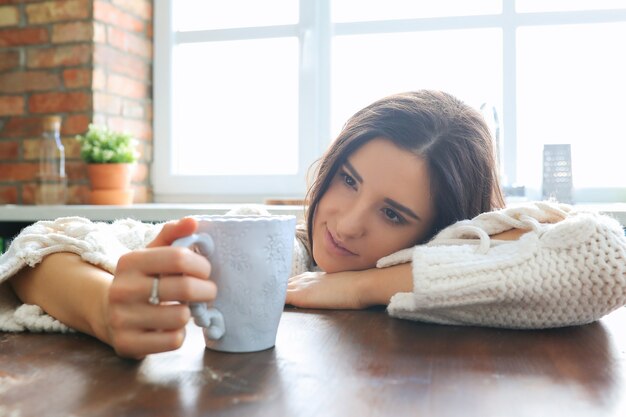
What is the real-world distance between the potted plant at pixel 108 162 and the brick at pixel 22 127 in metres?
0.21

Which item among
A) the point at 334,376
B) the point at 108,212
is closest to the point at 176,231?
the point at 334,376

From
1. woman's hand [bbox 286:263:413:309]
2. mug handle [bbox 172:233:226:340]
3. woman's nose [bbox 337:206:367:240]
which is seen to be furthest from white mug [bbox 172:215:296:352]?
woman's nose [bbox 337:206:367:240]

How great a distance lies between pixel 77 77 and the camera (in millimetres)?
2453

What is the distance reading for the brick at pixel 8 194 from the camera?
2.57m

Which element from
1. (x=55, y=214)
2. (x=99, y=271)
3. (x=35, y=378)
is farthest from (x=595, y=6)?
(x=35, y=378)

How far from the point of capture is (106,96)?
8.25 feet

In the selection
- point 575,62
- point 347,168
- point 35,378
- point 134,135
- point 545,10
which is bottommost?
point 35,378

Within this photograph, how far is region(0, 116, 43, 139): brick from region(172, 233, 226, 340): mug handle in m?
2.24

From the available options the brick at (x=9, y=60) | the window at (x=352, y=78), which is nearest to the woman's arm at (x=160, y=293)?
the window at (x=352, y=78)

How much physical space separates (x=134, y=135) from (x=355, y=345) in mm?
2265

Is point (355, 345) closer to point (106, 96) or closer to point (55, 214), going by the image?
point (55, 214)

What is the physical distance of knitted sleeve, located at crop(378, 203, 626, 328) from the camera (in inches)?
27.4

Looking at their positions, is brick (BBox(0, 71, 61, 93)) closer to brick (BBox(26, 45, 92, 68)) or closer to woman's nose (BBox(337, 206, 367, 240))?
brick (BBox(26, 45, 92, 68))

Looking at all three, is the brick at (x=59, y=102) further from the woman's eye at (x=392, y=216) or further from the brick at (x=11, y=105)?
the woman's eye at (x=392, y=216)
